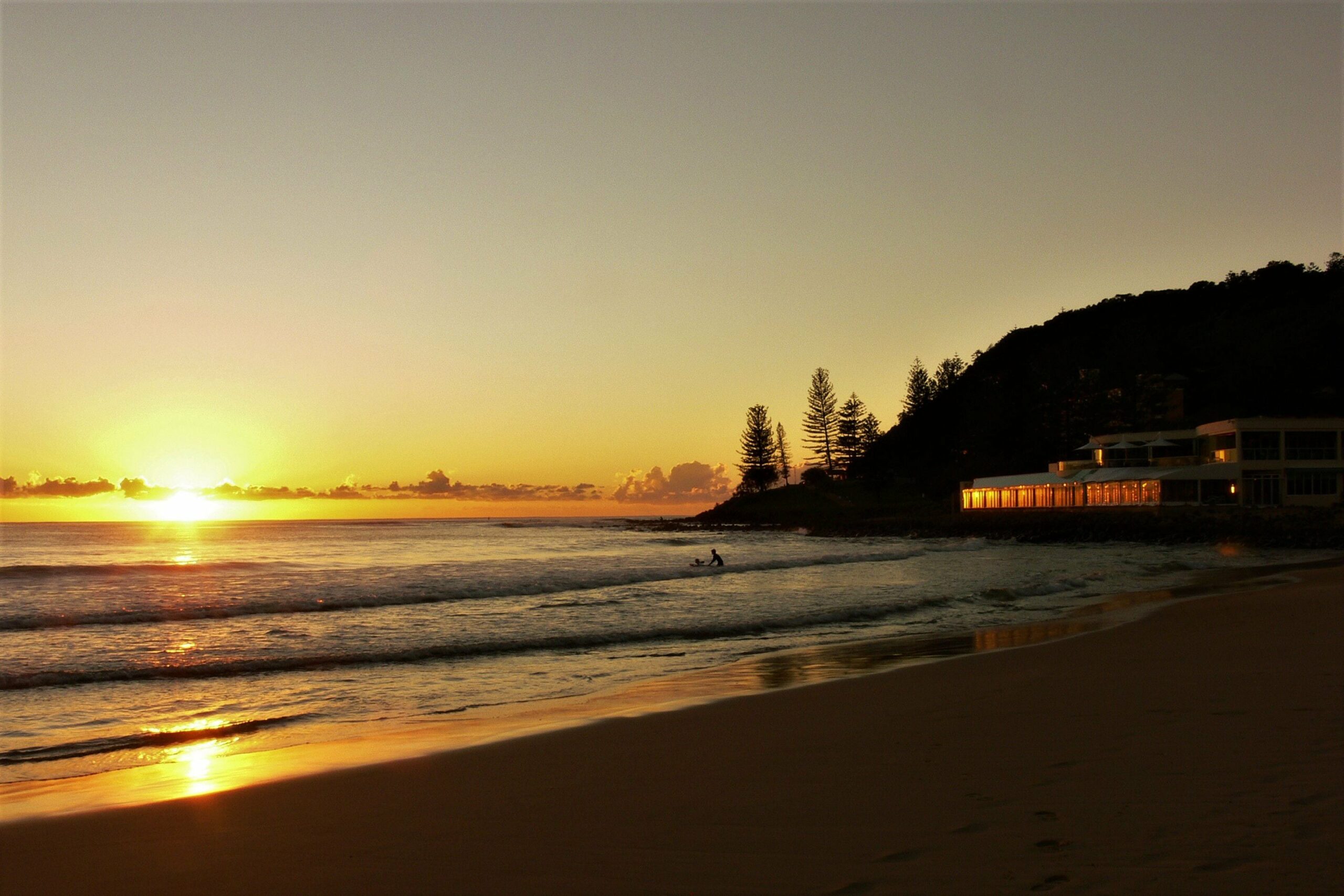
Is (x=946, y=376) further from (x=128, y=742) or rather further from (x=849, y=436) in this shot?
(x=128, y=742)

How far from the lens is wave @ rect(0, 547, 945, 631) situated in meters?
17.9

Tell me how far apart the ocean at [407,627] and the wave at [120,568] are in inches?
12.7

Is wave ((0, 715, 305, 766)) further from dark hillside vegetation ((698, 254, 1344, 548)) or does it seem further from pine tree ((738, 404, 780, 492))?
pine tree ((738, 404, 780, 492))

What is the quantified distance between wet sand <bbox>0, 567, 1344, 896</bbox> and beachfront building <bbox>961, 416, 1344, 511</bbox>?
2054 inches

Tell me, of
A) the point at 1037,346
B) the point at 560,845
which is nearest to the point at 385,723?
the point at 560,845

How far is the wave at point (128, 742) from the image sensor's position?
757 cm

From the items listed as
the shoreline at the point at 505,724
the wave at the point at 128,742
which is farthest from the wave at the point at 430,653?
the wave at the point at 128,742

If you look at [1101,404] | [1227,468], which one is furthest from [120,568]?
[1101,404]

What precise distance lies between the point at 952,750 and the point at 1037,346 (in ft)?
431

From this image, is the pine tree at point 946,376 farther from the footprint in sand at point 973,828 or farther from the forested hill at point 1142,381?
the footprint in sand at point 973,828

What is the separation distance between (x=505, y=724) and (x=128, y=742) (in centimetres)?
346

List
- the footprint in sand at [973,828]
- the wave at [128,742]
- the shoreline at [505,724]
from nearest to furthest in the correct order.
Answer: the footprint in sand at [973,828]
the shoreline at [505,724]
the wave at [128,742]

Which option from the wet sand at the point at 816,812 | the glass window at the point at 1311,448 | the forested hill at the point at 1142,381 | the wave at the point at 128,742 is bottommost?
the wave at the point at 128,742

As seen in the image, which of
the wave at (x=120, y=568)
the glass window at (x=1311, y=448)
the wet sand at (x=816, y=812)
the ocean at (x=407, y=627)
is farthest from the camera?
the glass window at (x=1311, y=448)
